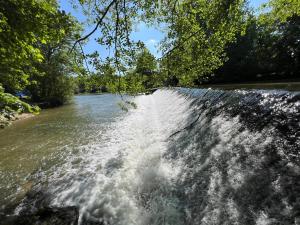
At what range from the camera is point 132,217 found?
4.70 m

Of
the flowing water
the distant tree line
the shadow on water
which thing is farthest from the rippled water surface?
the shadow on water

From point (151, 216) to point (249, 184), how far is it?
194cm

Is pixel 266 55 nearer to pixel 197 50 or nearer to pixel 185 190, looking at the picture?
pixel 197 50

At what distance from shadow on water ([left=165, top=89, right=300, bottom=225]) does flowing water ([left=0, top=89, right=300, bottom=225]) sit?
15 millimetres

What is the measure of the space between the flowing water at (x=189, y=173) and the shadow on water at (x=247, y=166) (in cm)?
1

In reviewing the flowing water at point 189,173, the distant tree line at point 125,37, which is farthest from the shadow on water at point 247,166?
the distant tree line at point 125,37

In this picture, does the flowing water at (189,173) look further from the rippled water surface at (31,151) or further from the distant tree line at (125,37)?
the distant tree line at (125,37)

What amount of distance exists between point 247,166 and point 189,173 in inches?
60.9

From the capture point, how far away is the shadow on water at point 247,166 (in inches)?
133

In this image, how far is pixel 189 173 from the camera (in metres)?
5.50

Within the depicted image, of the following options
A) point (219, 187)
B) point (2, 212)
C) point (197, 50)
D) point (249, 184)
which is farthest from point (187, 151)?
point (197, 50)

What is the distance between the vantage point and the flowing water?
3.66 meters

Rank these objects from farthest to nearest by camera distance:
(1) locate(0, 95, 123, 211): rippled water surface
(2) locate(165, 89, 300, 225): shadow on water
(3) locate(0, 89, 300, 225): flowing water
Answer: (1) locate(0, 95, 123, 211): rippled water surface
(3) locate(0, 89, 300, 225): flowing water
(2) locate(165, 89, 300, 225): shadow on water

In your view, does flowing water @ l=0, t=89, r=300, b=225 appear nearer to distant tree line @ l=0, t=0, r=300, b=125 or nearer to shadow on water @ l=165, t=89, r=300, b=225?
shadow on water @ l=165, t=89, r=300, b=225
